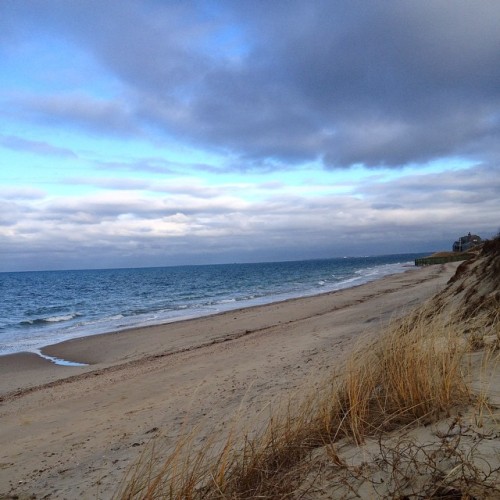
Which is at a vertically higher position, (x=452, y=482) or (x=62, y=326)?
(x=452, y=482)

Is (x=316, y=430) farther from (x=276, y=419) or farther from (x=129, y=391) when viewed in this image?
(x=129, y=391)

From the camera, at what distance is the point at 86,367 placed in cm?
1361

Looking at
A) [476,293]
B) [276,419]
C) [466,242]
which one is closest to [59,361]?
[476,293]

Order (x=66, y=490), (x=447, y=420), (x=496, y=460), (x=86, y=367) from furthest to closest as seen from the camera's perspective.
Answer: (x=86, y=367) → (x=66, y=490) → (x=447, y=420) → (x=496, y=460)

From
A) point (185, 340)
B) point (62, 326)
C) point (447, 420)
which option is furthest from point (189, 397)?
point (62, 326)

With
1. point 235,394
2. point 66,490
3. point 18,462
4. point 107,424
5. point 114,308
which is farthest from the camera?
point 114,308

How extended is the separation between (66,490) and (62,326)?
2240 cm

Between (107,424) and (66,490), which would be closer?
(66,490)

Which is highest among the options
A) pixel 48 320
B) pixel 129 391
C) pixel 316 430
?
pixel 316 430

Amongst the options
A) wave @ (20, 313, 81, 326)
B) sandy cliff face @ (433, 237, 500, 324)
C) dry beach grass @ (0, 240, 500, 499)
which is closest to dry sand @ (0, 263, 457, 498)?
dry beach grass @ (0, 240, 500, 499)

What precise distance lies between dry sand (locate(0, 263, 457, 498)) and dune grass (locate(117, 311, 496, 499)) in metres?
0.42

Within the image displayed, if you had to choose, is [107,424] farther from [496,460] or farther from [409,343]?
[496,460]

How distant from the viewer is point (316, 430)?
3.81m

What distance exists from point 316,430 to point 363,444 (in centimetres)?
50
